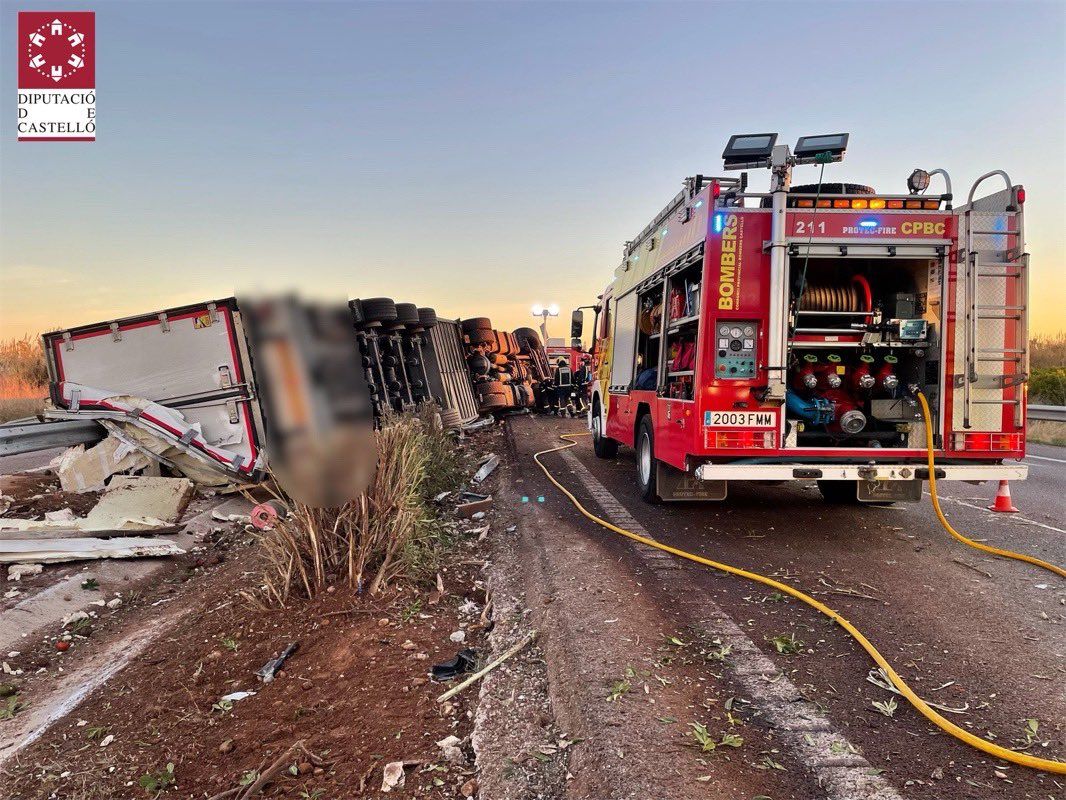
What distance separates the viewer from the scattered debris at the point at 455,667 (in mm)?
3305

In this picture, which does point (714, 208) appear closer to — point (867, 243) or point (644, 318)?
point (867, 243)

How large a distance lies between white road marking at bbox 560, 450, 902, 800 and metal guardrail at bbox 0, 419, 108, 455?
7.19 metres

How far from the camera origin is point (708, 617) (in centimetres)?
389

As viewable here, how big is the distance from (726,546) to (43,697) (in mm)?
4689

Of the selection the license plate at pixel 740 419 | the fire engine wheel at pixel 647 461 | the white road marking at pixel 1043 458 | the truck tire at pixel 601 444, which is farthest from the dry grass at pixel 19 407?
the white road marking at pixel 1043 458

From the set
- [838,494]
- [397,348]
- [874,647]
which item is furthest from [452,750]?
[397,348]

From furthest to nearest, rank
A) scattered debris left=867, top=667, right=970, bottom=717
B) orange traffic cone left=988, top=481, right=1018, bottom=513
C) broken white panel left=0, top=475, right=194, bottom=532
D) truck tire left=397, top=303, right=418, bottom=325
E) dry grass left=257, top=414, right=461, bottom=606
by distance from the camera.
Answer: truck tire left=397, top=303, right=418, bottom=325, orange traffic cone left=988, top=481, right=1018, bottom=513, broken white panel left=0, top=475, right=194, bottom=532, dry grass left=257, top=414, right=461, bottom=606, scattered debris left=867, top=667, right=970, bottom=717

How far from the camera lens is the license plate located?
216 inches

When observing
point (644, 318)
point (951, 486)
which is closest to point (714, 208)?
point (644, 318)

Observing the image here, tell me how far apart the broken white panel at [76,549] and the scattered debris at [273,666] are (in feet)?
9.73

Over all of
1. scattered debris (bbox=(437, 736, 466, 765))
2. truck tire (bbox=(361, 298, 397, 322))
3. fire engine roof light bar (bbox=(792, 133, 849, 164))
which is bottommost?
scattered debris (bbox=(437, 736, 466, 765))

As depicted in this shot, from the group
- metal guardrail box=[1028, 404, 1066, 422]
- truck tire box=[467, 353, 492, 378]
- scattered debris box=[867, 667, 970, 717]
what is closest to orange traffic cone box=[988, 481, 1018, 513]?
scattered debris box=[867, 667, 970, 717]

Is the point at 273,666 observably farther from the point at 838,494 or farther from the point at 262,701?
the point at 838,494

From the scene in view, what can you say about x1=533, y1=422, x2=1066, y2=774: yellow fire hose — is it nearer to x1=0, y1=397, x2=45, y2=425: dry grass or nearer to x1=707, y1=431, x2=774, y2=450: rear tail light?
x1=707, y1=431, x2=774, y2=450: rear tail light
